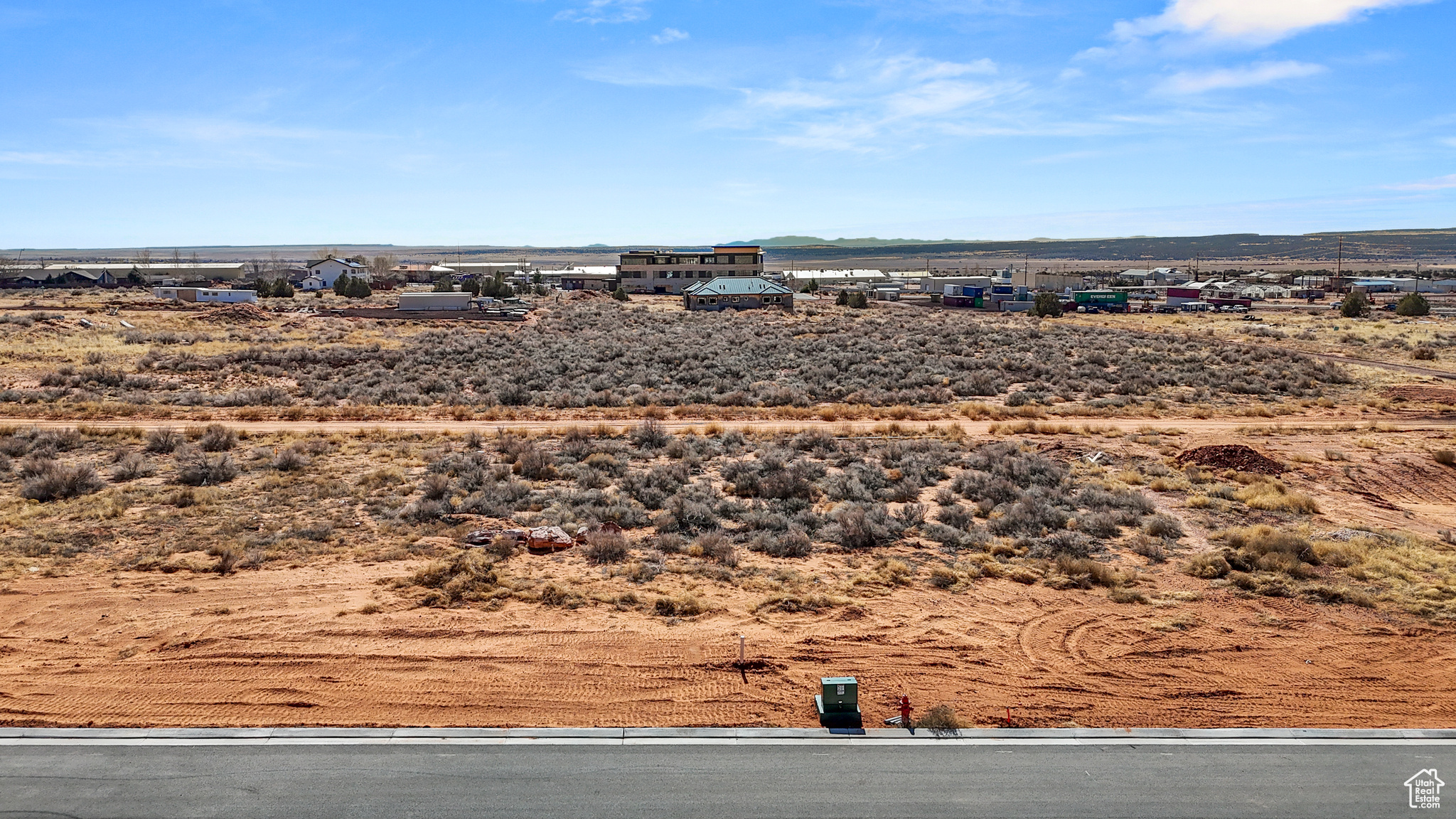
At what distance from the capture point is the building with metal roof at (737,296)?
97250 millimetres

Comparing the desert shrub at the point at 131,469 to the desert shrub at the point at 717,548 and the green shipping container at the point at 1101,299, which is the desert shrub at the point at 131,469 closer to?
the desert shrub at the point at 717,548

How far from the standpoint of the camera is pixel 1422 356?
54.3m

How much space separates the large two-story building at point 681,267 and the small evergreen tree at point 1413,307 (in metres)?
72.1

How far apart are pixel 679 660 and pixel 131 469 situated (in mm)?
19088

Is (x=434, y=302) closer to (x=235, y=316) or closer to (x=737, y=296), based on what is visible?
(x=235, y=316)

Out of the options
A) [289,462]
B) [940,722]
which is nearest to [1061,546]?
[940,722]

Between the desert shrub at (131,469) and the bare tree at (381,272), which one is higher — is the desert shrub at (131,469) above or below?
below

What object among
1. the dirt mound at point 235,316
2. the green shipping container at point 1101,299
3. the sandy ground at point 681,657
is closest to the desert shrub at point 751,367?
the dirt mound at point 235,316

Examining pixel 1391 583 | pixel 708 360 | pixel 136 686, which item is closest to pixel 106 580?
pixel 136 686

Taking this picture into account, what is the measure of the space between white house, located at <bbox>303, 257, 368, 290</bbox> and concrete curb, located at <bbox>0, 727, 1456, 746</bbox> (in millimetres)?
127582

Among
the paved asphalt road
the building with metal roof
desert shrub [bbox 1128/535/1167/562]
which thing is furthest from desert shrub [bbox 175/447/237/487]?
the building with metal roof

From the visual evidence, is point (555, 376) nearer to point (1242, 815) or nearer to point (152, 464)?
point (152, 464)

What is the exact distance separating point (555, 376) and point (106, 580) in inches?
1171

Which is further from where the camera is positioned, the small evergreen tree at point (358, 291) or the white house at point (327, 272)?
the white house at point (327, 272)
